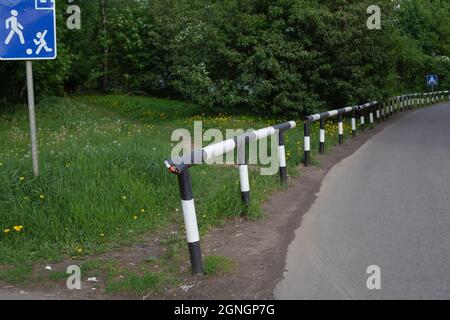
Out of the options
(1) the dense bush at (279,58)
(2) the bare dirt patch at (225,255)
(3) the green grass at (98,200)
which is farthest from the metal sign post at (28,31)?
(1) the dense bush at (279,58)

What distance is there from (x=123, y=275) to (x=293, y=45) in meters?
14.2

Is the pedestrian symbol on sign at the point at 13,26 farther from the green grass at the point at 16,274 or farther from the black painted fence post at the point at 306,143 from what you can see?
the black painted fence post at the point at 306,143

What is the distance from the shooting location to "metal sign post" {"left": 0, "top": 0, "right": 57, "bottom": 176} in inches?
274

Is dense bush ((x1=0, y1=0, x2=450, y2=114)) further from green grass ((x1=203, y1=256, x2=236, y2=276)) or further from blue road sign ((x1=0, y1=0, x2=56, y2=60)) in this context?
green grass ((x1=203, y1=256, x2=236, y2=276))

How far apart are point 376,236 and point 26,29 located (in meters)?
4.54

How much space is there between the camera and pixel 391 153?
43.5 feet

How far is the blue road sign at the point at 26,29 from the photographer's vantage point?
6.95 meters

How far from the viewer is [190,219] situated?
5.23 meters

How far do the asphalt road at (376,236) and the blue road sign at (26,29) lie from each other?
363cm

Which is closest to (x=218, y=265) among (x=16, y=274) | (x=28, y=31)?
(x=16, y=274)

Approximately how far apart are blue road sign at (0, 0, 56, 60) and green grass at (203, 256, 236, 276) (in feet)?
10.6

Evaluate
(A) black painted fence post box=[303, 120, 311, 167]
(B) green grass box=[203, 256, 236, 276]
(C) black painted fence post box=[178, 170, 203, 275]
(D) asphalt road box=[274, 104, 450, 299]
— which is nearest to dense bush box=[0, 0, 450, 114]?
(A) black painted fence post box=[303, 120, 311, 167]
